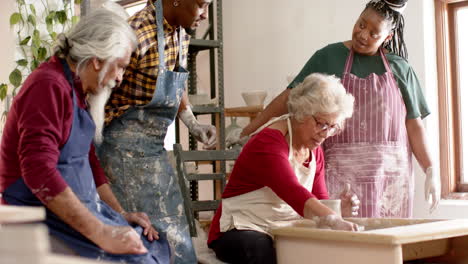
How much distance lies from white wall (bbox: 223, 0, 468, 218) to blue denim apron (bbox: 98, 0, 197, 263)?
→ 1.93 metres

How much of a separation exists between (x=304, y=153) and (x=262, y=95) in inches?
81.9

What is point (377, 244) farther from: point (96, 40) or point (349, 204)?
point (96, 40)

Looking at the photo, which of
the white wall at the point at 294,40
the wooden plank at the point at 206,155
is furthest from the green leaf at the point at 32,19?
the wooden plank at the point at 206,155

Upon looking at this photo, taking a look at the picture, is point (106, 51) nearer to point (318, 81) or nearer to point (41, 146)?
point (41, 146)

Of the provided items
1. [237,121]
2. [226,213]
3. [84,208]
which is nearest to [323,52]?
[226,213]

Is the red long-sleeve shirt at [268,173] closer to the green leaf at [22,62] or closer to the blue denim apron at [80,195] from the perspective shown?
the blue denim apron at [80,195]

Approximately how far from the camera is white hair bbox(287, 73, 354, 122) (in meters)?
2.43

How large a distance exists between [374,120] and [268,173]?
82 cm

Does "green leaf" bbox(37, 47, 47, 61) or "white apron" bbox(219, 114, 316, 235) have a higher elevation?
"green leaf" bbox(37, 47, 47, 61)

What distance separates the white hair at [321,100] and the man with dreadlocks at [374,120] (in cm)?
44

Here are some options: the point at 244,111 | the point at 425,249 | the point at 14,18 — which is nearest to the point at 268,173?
the point at 425,249

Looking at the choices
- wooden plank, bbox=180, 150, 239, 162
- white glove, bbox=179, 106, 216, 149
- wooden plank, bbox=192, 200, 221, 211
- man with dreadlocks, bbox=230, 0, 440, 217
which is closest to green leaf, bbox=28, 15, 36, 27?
wooden plank, bbox=192, 200, 221, 211

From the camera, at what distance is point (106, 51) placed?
6.04ft

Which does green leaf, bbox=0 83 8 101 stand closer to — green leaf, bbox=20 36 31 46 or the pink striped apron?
green leaf, bbox=20 36 31 46
